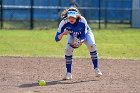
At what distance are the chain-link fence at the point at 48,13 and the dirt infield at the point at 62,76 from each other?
20.2 meters

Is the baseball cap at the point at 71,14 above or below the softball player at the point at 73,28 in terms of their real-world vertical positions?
above

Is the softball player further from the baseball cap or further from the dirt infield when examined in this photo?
the dirt infield

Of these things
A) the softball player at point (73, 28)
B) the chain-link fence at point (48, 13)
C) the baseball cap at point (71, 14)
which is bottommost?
the chain-link fence at point (48, 13)

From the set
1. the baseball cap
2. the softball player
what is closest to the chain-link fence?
the softball player

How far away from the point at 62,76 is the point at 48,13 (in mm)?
27385

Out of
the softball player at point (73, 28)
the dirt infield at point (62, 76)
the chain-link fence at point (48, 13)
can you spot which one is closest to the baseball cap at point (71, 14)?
the softball player at point (73, 28)

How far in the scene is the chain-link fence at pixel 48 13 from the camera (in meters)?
36.2

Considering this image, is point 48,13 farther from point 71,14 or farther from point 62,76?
point 71,14

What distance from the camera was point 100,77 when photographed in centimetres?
1171

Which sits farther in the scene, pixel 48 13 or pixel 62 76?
pixel 48 13

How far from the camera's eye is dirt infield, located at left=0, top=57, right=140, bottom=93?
Result: 9.89 m

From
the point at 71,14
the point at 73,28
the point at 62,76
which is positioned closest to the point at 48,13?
the point at 62,76

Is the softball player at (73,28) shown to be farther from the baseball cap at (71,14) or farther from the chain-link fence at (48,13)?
the chain-link fence at (48,13)

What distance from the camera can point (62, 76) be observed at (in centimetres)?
1191
